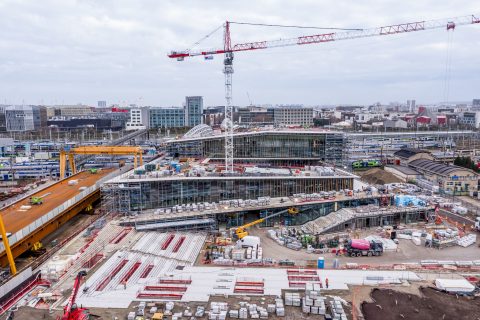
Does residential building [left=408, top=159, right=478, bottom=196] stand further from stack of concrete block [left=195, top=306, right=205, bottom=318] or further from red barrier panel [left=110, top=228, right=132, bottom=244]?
stack of concrete block [left=195, top=306, right=205, bottom=318]

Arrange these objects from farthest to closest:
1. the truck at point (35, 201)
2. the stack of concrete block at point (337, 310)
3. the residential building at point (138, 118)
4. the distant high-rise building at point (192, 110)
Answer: the distant high-rise building at point (192, 110)
the residential building at point (138, 118)
the truck at point (35, 201)
the stack of concrete block at point (337, 310)

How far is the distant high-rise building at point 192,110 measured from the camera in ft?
468

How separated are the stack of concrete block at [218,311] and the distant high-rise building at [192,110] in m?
121

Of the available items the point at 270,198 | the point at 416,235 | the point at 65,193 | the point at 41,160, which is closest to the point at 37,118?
the point at 41,160

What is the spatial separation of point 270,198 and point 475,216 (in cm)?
2356

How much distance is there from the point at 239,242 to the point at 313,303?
12503mm

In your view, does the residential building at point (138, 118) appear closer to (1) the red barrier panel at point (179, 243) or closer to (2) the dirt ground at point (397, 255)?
(1) the red barrier panel at point (179, 243)

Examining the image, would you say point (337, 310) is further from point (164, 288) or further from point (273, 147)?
point (273, 147)

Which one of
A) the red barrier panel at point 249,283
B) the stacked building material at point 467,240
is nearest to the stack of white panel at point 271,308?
the red barrier panel at point 249,283

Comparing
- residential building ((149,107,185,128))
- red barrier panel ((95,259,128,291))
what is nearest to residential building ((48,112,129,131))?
residential building ((149,107,185,128))

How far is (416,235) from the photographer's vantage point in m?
37.0

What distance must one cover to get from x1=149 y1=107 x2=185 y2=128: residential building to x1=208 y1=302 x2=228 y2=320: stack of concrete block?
122 metres

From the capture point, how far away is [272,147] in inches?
2200

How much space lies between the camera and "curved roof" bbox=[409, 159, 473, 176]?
186ft
